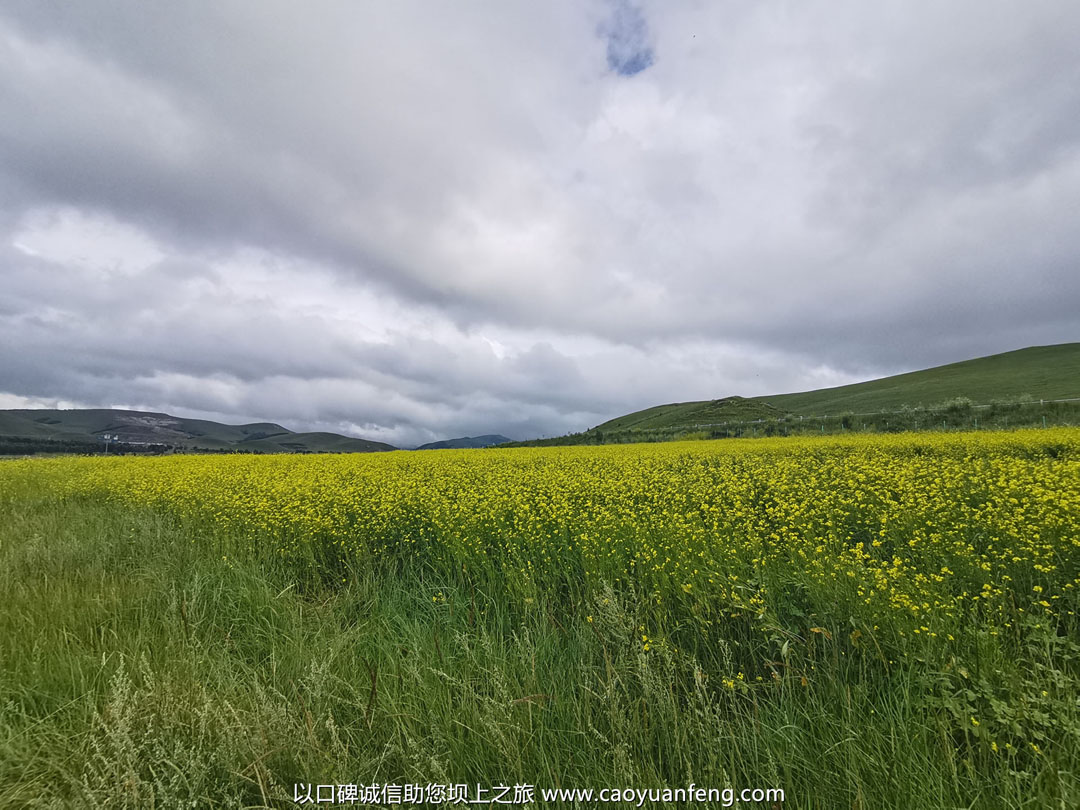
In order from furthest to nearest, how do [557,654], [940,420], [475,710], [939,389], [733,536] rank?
[939,389] < [940,420] < [733,536] < [557,654] < [475,710]

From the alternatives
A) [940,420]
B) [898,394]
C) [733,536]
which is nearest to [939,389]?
[898,394]

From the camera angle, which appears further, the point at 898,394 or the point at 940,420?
the point at 898,394

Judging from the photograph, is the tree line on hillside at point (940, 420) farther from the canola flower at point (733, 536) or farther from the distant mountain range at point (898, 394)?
the canola flower at point (733, 536)

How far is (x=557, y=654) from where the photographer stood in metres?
3.32

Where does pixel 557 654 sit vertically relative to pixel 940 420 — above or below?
below

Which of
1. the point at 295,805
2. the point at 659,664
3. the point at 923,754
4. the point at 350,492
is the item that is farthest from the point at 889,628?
the point at 350,492

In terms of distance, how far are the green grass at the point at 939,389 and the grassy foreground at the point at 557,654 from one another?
47562mm

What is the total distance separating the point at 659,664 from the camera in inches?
115

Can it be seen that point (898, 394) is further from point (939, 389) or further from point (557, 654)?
point (557, 654)

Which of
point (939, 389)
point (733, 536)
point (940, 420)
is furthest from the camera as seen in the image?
point (939, 389)

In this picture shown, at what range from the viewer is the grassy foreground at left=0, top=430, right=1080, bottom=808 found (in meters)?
2.07

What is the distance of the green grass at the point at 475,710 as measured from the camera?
1.99 meters

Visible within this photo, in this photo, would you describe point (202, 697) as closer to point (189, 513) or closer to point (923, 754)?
point (923, 754)

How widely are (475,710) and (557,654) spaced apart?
1148 mm
